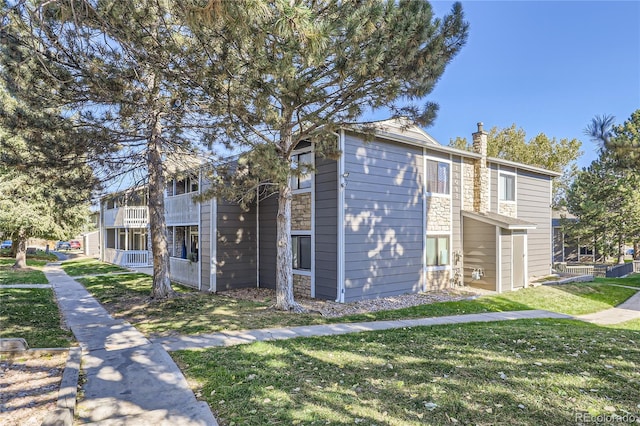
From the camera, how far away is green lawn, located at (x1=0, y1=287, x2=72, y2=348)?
651 centimetres

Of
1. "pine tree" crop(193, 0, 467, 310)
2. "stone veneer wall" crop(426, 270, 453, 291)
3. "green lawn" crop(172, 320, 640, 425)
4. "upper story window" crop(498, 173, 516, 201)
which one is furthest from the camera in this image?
"upper story window" crop(498, 173, 516, 201)

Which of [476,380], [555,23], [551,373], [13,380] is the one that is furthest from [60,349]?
[555,23]

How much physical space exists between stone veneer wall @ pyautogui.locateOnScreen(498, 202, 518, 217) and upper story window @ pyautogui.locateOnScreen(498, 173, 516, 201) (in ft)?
0.86

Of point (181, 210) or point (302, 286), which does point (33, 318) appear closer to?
point (302, 286)

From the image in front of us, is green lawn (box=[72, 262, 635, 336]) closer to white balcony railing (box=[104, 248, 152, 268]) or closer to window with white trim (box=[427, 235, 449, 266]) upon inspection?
window with white trim (box=[427, 235, 449, 266])

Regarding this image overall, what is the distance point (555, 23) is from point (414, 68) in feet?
37.0

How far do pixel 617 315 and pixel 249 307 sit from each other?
430 inches

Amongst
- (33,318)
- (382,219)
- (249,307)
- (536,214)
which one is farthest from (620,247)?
(33,318)

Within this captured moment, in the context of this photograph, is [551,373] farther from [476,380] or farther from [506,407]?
[506,407]

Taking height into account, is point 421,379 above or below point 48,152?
below

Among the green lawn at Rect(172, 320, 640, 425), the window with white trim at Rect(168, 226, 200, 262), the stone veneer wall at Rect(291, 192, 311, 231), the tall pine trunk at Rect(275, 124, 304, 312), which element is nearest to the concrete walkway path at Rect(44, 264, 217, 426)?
the green lawn at Rect(172, 320, 640, 425)

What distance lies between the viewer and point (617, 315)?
424 inches

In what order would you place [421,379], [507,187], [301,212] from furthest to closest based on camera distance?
[507,187] < [301,212] < [421,379]

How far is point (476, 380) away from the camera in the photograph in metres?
4.32
